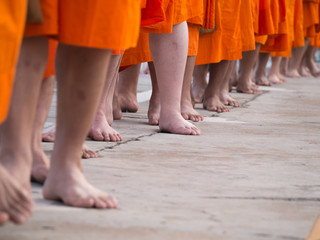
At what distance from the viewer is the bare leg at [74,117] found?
139 centimetres

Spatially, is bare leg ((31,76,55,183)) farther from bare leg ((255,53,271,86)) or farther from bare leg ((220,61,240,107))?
bare leg ((255,53,271,86))

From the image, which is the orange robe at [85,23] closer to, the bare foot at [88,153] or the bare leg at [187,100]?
the bare foot at [88,153]

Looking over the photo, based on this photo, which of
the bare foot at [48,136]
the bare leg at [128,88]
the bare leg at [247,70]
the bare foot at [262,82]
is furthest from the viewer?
the bare foot at [262,82]

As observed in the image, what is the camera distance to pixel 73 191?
1.42m

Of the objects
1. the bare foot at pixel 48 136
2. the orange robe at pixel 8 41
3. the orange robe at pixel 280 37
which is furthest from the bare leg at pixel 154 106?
the orange robe at pixel 280 37

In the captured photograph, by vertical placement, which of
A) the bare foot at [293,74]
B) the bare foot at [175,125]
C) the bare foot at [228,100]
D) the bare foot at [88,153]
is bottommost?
the bare foot at [293,74]

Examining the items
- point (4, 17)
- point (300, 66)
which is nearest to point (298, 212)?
point (4, 17)

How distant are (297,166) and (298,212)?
63 centimetres

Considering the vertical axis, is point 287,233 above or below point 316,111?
above

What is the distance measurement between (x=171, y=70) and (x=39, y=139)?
43.6 inches

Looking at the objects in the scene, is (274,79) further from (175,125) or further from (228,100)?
(175,125)

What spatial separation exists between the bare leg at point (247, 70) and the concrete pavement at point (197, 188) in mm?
2188

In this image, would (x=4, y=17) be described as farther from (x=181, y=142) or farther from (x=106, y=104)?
(x=106, y=104)

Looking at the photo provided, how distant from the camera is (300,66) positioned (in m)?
9.68
